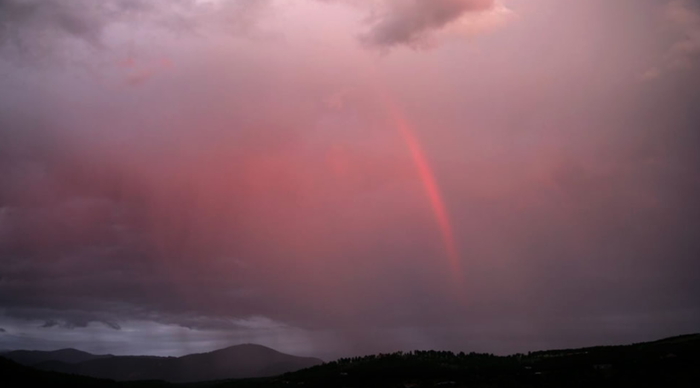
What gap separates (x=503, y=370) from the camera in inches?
2783

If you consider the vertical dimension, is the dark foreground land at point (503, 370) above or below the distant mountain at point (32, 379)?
below

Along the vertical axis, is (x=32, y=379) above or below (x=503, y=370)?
above

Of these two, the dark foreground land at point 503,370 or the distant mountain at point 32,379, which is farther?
the distant mountain at point 32,379

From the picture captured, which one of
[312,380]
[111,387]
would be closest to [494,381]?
[312,380]

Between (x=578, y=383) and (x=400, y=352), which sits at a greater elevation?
(x=400, y=352)

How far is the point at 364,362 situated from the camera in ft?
285

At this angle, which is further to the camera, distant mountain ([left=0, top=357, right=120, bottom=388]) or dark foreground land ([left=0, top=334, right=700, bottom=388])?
distant mountain ([left=0, top=357, right=120, bottom=388])

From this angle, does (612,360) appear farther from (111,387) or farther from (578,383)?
(111,387)

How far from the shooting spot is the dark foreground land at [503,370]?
58125 millimetres

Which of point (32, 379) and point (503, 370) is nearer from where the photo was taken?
point (503, 370)

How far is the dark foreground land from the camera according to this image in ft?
191

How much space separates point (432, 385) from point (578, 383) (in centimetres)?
1584

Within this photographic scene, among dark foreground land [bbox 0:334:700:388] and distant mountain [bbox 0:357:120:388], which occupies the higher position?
distant mountain [bbox 0:357:120:388]

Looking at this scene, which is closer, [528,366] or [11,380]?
[528,366]
